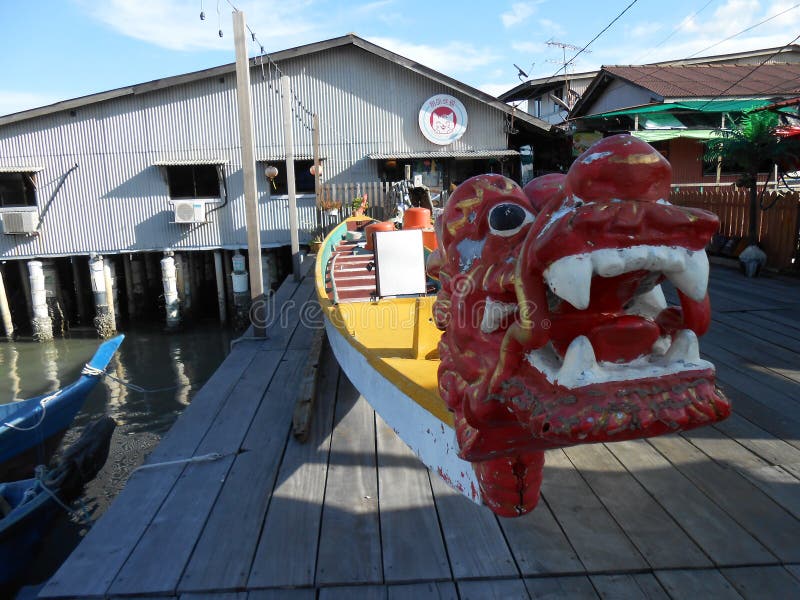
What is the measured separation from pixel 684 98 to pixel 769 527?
1209 cm

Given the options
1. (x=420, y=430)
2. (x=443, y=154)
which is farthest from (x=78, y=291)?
(x=420, y=430)

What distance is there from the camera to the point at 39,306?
41.7ft

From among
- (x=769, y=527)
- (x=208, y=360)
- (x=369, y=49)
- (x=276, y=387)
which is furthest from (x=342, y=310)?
(x=369, y=49)

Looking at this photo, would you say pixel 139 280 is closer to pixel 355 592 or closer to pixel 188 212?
pixel 188 212

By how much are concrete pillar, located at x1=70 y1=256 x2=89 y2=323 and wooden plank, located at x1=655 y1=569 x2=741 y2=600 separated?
1469cm

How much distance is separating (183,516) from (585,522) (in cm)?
176

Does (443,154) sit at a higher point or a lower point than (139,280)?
higher

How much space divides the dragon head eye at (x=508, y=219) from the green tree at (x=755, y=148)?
299 inches

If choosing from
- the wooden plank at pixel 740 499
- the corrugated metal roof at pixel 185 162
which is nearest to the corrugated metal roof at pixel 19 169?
the corrugated metal roof at pixel 185 162

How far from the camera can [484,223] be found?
5.40 ft

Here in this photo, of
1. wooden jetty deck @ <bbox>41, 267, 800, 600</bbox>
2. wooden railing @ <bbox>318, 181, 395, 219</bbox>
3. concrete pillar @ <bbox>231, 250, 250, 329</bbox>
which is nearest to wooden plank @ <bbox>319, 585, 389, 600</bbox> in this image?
wooden jetty deck @ <bbox>41, 267, 800, 600</bbox>

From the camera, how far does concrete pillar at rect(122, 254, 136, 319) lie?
14.1 meters

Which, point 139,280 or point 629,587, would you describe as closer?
point 629,587

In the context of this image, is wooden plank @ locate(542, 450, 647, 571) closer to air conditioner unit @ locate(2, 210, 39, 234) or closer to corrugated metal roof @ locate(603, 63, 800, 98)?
corrugated metal roof @ locate(603, 63, 800, 98)
